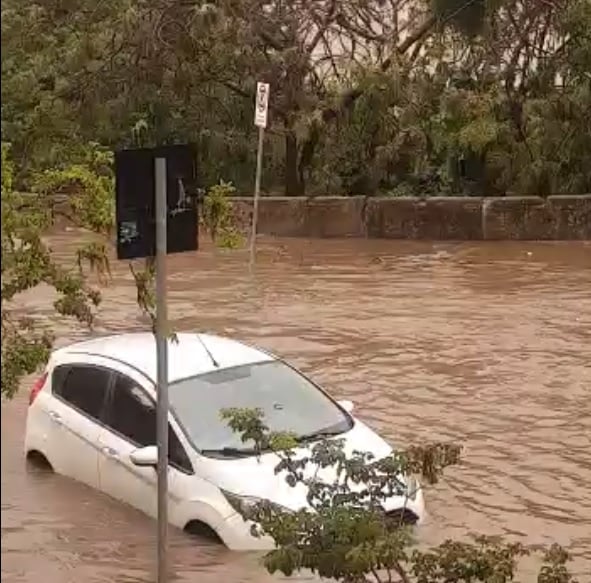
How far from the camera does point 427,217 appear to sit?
24.9m

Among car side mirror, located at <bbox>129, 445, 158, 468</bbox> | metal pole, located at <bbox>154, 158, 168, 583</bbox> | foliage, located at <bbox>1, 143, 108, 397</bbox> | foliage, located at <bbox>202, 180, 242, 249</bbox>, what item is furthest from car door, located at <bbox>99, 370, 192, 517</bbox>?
metal pole, located at <bbox>154, 158, 168, 583</bbox>

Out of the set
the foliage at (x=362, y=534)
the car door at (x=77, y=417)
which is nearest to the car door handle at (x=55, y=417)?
the car door at (x=77, y=417)

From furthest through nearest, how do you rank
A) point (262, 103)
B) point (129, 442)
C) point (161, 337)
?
point (262, 103) < point (129, 442) < point (161, 337)

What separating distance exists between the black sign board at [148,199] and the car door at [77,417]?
344cm

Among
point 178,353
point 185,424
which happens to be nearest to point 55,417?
point 178,353

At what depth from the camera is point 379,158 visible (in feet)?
85.7

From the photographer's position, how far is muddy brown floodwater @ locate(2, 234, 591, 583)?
9.30m

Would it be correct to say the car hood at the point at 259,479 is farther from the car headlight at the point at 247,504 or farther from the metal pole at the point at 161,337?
the metal pole at the point at 161,337

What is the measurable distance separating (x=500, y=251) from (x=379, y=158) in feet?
12.6

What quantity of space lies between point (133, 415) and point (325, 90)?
57.2 ft

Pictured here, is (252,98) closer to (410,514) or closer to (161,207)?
(410,514)

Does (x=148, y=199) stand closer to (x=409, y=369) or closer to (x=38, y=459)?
(x=38, y=459)

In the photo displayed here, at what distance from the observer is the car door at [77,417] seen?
10.0 m

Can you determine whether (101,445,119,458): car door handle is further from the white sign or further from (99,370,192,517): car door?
the white sign
